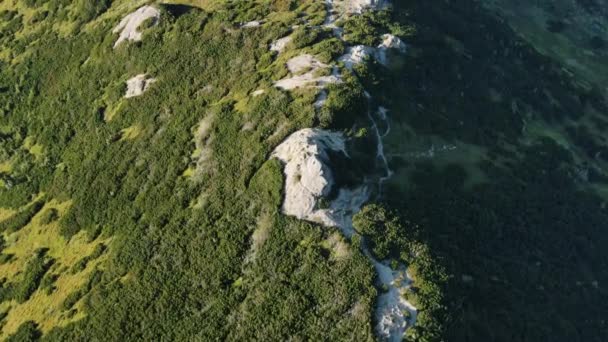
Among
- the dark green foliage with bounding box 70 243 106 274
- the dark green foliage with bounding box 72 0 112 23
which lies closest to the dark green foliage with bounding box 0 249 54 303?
the dark green foliage with bounding box 70 243 106 274

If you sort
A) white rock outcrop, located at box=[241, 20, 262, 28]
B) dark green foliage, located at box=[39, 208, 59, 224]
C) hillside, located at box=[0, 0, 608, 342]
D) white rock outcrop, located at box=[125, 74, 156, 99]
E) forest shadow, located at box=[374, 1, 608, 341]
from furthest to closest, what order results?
white rock outcrop, located at box=[241, 20, 262, 28], white rock outcrop, located at box=[125, 74, 156, 99], dark green foliage, located at box=[39, 208, 59, 224], forest shadow, located at box=[374, 1, 608, 341], hillside, located at box=[0, 0, 608, 342]

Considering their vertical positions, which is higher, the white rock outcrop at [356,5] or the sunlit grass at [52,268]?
the white rock outcrop at [356,5]

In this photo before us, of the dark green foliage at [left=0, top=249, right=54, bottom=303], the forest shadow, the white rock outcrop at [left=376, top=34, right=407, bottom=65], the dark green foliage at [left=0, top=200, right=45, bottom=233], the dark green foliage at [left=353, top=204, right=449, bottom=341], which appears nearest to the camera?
the dark green foliage at [left=353, top=204, right=449, bottom=341]

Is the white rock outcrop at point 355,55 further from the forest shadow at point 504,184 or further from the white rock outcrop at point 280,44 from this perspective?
the white rock outcrop at point 280,44

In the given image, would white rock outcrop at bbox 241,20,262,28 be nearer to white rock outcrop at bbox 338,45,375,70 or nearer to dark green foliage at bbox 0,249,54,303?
white rock outcrop at bbox 338,45,375,70

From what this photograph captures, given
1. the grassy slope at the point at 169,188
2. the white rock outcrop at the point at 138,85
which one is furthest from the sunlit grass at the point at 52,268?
the white rock outcrop at the point at 138,85

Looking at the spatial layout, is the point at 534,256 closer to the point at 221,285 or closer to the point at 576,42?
the point at 221,285

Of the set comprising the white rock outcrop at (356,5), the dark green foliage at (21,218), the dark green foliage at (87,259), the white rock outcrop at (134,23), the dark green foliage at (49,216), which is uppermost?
the white rock outcrop at (356,5)

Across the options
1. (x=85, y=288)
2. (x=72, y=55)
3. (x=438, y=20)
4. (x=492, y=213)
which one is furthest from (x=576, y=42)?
(x=85, y=288)
